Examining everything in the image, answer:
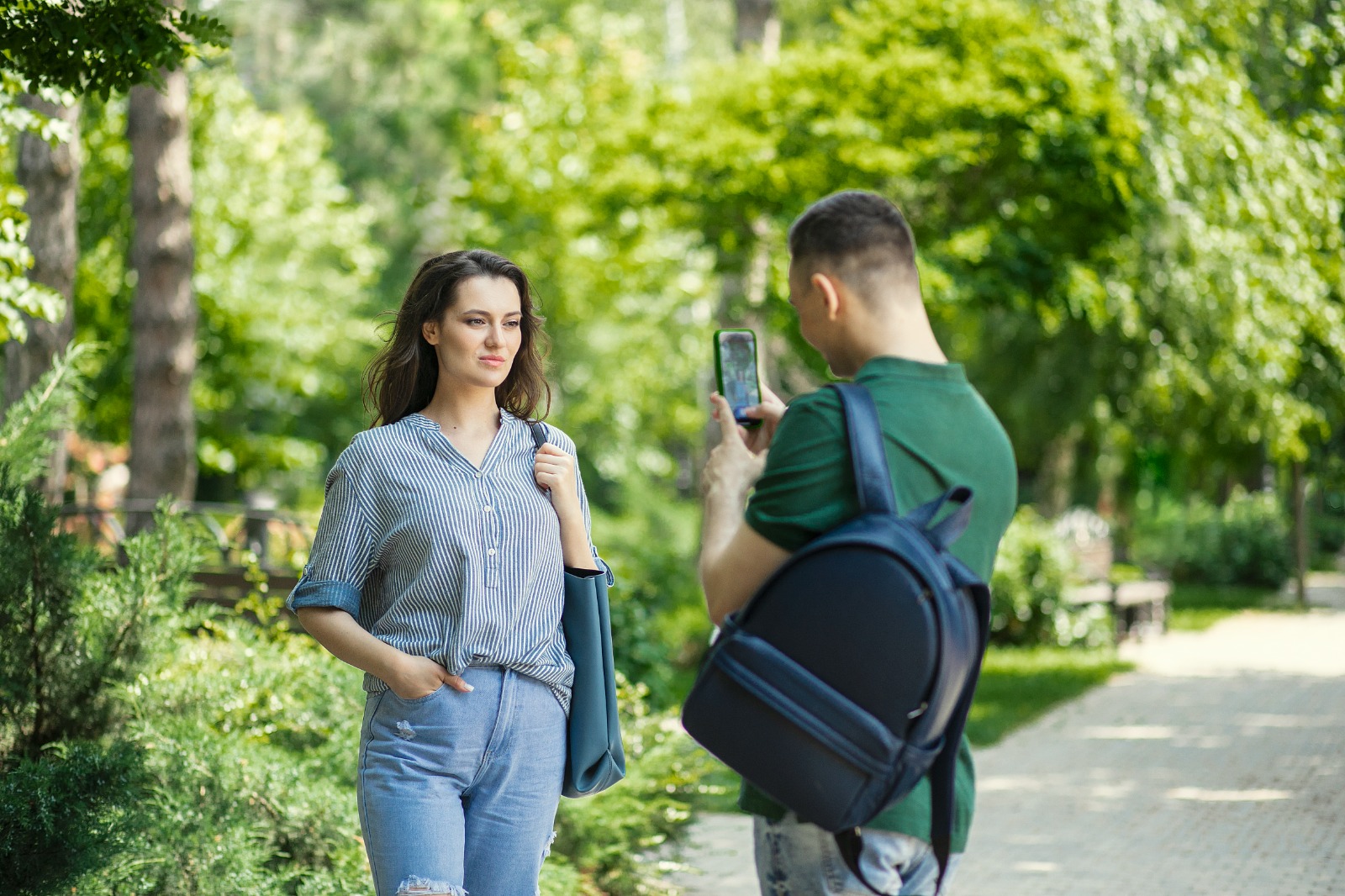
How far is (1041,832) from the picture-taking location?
7.00 meters

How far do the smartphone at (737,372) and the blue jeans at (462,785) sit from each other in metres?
0.73

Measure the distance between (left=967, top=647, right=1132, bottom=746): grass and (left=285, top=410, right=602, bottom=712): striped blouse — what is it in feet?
23.7

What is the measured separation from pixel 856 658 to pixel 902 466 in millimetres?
296

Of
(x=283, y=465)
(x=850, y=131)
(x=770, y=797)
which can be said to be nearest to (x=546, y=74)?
(x=283, y=465)

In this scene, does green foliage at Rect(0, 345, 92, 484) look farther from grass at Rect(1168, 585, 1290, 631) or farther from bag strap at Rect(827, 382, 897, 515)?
grass at Rect(1168, 585, 1290, 631)

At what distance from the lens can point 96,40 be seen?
140 inches

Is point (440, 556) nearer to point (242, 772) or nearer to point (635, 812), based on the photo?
point (242, 772)

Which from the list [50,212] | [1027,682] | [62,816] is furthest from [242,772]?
[1027,682]

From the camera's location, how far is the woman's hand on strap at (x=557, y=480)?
2.92 m

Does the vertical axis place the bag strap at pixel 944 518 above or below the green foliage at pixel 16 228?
below

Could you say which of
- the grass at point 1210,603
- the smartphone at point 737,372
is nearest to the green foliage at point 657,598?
the smartphone at point 737,372

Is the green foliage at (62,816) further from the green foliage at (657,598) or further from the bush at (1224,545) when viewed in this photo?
the bush at (1224,545)

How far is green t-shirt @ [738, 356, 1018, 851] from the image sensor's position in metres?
2.06

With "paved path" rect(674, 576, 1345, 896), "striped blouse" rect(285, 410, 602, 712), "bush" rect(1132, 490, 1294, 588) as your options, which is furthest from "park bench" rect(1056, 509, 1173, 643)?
"striped blouse" rect(285, 410, 602, 712)
